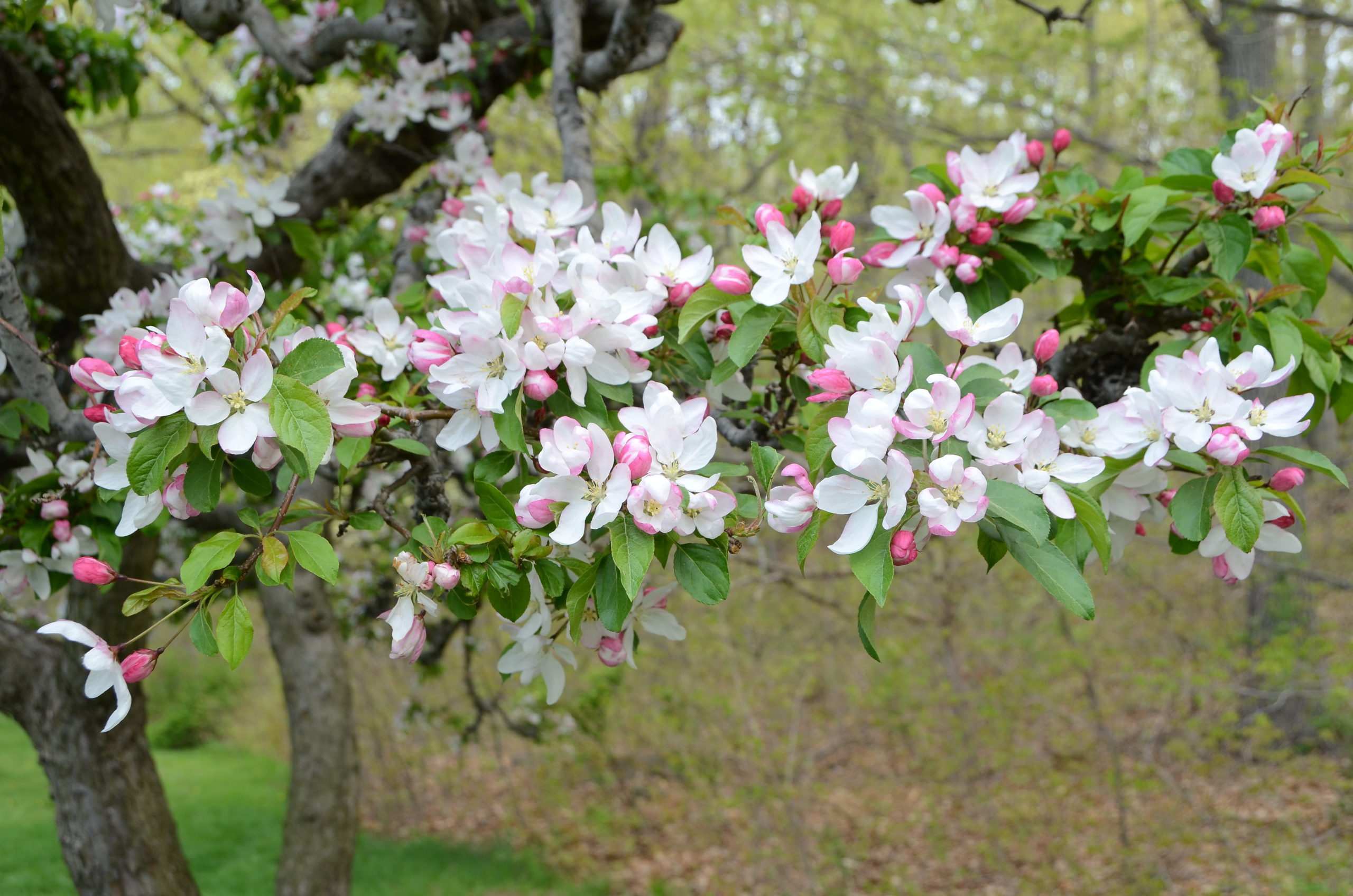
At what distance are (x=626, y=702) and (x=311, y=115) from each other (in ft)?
25.0

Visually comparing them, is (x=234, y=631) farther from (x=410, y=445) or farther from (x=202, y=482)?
(x=410, y=445)

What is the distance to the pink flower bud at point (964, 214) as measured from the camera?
1398mm

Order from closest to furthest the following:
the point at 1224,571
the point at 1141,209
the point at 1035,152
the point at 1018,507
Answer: the point at 1018,507, the point at 1224,571, the point at 1141,209, the point at 1035,152

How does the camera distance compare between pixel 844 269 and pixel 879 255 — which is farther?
pixel 879 255

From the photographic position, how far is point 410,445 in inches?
43.8

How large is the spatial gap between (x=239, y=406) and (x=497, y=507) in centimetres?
31

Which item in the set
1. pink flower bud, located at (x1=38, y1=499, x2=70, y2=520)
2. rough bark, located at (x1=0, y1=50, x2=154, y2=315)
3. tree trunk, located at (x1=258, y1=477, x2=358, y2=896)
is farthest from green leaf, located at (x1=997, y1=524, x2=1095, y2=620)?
tree trunk, located at (x1=258, y1=477, x2=358, y2=896)

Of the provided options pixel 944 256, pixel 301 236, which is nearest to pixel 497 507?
pixel 944 256

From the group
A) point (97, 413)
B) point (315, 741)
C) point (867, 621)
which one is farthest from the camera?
point (315, 741)

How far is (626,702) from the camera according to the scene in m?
5.71

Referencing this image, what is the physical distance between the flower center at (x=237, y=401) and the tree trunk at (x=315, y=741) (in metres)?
2.39

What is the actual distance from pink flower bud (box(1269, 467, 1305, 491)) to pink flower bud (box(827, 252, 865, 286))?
23.4 inches

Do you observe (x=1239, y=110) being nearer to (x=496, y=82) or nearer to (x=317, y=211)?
(x=496, y=82)

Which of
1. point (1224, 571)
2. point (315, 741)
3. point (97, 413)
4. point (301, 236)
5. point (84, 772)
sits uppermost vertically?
point (97, 413)
